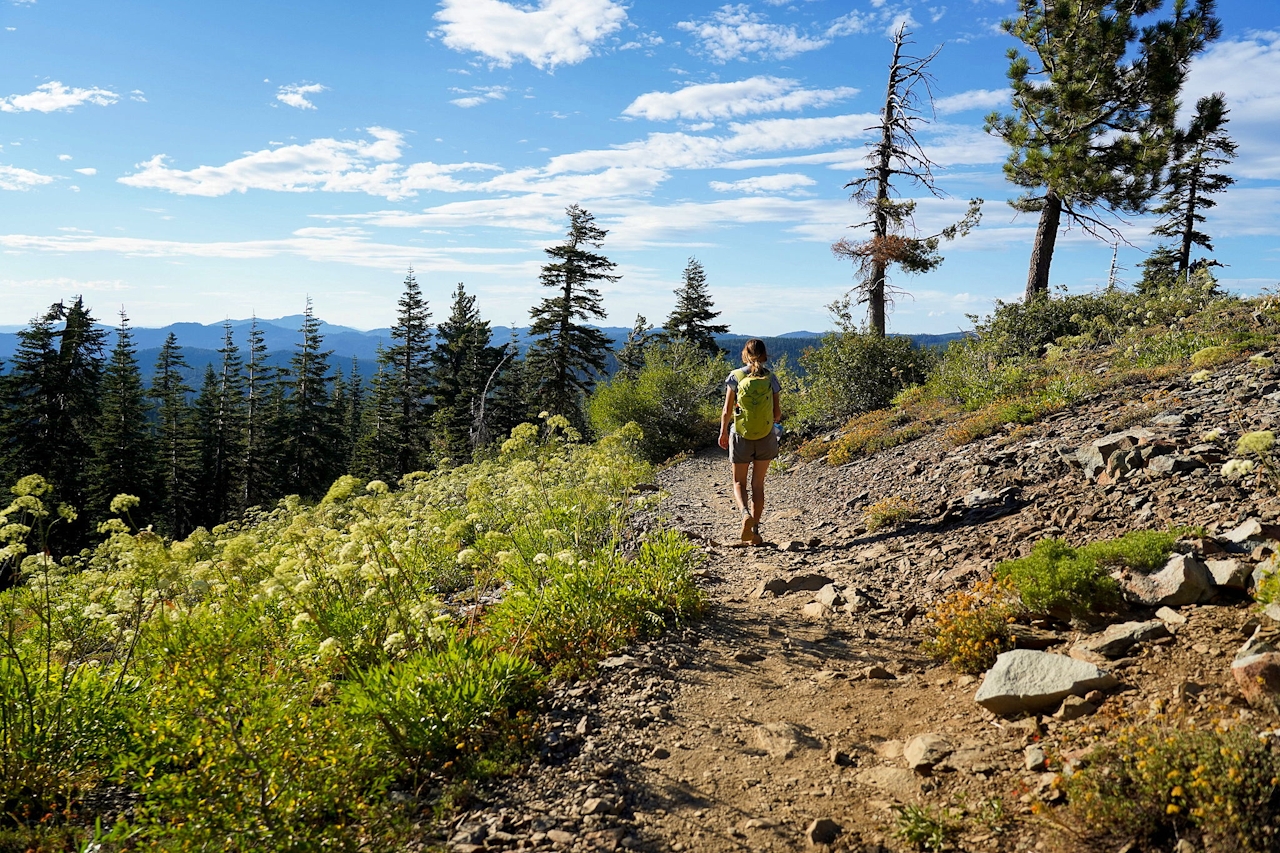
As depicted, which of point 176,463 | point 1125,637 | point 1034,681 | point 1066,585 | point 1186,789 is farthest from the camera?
point 176,463

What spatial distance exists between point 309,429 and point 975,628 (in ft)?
168

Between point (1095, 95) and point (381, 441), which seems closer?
point (1095, 95)

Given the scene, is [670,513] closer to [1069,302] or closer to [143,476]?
[1069,302]

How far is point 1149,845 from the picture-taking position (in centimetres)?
254

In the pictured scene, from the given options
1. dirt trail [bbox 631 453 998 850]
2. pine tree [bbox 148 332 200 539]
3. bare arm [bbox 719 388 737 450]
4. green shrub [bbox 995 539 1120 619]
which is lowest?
pine tree [bbox 148 332 200 539]

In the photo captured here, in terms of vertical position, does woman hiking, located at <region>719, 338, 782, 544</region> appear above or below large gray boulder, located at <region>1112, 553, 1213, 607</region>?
above

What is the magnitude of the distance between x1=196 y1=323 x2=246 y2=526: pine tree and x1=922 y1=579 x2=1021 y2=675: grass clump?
50.6 meters

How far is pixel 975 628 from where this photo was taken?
14.6 ft

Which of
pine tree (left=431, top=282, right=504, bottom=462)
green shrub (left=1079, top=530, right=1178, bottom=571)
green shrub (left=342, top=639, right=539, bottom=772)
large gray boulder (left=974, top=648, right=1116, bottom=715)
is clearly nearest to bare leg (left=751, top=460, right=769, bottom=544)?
green shrub (left=1079, top=530, right=1178, bottom=571)

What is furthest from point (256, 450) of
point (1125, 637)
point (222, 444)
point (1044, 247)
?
point (1125, 637)

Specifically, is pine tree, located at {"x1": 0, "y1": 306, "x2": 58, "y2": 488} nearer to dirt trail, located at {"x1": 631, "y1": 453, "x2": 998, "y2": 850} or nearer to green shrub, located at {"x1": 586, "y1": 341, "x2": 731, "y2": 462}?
green shrub, located at {"x1": 586, "y1": 341, "x2": 731, "y2": 462}

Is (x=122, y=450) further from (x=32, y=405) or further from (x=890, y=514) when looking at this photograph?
(x=890, y=514)

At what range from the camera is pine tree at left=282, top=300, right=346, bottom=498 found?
48406mm

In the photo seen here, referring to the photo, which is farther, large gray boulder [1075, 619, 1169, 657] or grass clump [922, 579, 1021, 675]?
grass clump [922, 579, 1021, 675]
